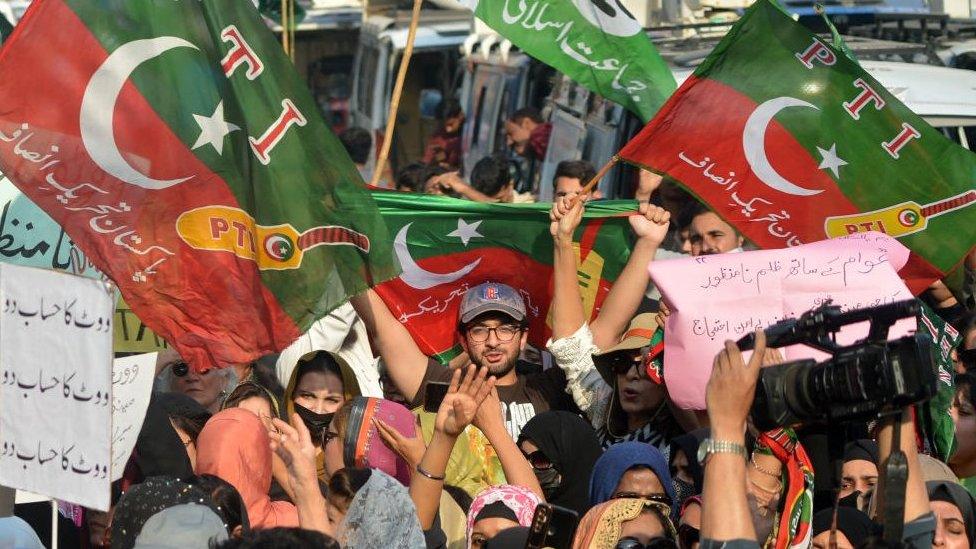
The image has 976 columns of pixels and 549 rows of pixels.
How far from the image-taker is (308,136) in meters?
6.09

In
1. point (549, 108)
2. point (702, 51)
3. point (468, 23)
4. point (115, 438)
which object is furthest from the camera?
point (468, 23)

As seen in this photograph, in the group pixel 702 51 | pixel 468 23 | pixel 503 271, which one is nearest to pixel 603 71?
pixel 503 271

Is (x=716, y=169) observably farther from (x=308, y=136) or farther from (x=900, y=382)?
(x=900, y=382)

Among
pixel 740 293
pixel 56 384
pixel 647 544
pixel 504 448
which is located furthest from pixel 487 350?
pixel 56 384

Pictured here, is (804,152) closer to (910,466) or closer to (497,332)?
(497,332)

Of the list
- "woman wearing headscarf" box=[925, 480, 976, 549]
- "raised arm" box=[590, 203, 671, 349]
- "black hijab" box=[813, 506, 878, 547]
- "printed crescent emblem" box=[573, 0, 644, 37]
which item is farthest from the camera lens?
"woman wearing headscarf" box=[925, 480, 976, 549]

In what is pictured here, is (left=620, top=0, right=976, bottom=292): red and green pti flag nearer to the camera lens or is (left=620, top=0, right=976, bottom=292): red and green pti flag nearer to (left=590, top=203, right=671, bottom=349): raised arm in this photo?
(left=590, top=203, right=671, bottom=349): raised arm

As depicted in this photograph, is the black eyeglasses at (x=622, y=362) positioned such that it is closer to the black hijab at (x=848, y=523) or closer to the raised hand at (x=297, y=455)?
the black hijab at (x=848, y=523)

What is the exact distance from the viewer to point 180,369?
7.07m

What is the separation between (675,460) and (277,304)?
4.75 ft

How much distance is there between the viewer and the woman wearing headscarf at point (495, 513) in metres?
5.17

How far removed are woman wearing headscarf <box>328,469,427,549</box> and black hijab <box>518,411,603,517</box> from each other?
1.16 m

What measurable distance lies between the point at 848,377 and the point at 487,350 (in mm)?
2617

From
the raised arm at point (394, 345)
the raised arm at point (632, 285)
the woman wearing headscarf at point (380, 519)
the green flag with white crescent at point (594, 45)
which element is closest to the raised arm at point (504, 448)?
the woman wearing headscarf at point (380, 519)
